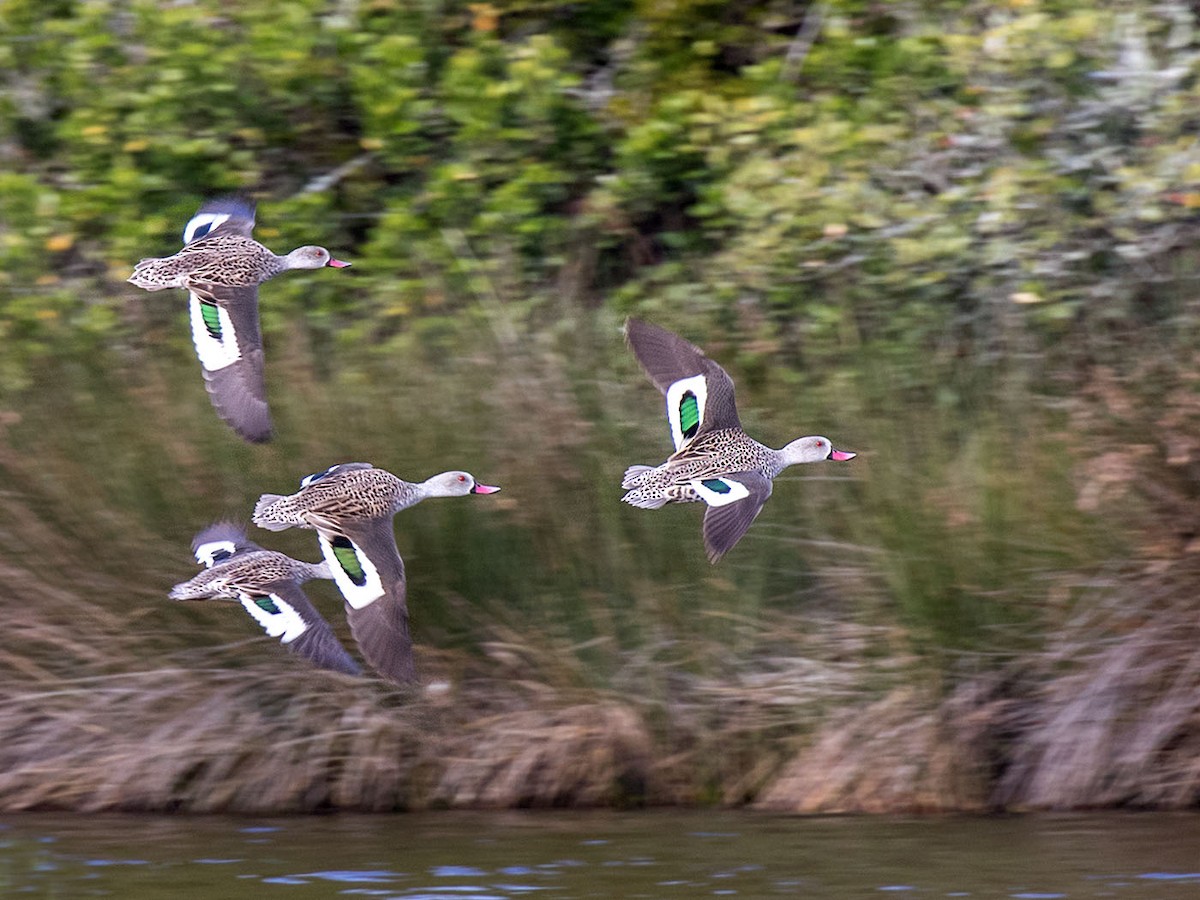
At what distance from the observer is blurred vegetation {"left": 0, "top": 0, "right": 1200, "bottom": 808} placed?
270 inches

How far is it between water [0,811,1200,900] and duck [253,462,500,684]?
38.3 inches

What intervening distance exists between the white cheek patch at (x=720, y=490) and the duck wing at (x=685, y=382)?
23 cm

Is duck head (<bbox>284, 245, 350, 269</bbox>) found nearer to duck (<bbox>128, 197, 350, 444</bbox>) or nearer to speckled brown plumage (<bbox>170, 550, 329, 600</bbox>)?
duck (<bbox>128, 197, 350, 444</bbox>)

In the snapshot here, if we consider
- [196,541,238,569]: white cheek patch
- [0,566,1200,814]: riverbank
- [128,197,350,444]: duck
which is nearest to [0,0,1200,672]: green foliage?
[0,566,1200,814]: riverbank

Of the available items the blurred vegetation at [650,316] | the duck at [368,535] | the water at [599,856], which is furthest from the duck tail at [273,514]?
the blurred vegetation at [650,316]

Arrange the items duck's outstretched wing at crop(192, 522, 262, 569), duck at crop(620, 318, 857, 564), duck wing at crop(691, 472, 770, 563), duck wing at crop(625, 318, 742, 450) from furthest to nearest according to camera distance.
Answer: duck's outstretched wing at crop(192, 522, 262, 569) → duck wing at crop(625, 318, 742, 450) → duck at crop(620, 318, 857, 564) → duck wing at crop(691, 472, 770, 563)

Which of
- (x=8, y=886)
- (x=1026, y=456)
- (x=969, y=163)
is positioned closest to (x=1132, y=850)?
(x=1026, y=456)

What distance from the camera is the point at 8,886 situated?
5.90 m

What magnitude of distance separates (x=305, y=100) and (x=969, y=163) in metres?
3.16

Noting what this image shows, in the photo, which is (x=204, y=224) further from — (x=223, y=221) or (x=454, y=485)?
(x=454, y=485)

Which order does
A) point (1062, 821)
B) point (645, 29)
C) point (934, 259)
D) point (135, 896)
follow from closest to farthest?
point (135, 896) < point (1062, 821) < point (934, 259) < point (645, 29)

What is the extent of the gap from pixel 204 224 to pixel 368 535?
47.3 inches

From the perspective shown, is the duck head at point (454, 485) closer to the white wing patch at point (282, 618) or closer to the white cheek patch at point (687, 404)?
the white cheek patch at point (687, 404)

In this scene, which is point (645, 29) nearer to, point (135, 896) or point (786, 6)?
point (786, 6)
